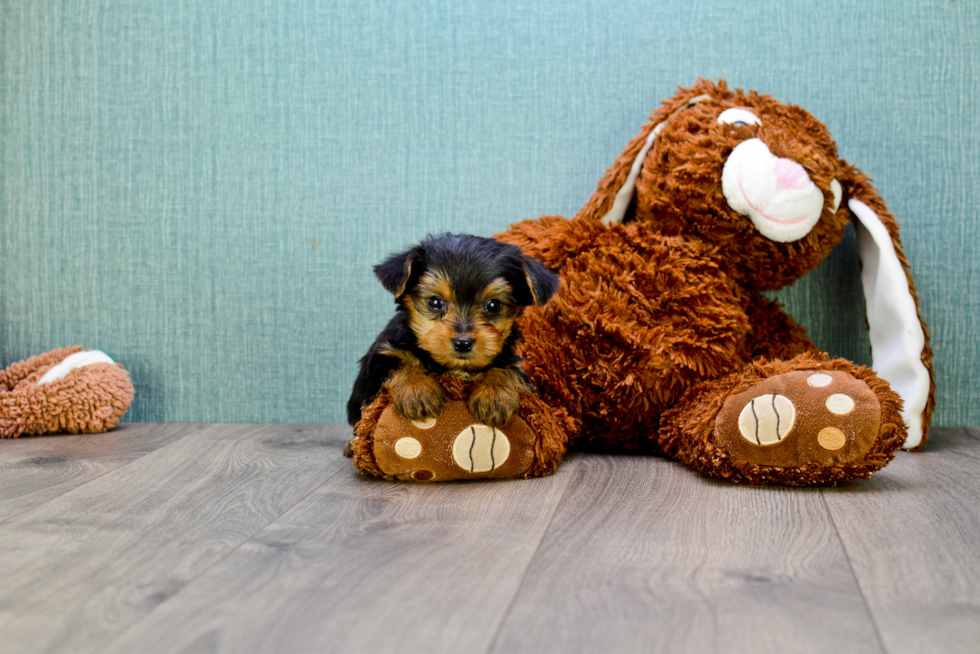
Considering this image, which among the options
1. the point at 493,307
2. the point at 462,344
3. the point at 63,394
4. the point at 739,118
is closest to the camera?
the point at 462,344

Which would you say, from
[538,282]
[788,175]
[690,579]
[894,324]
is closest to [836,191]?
[788,175]

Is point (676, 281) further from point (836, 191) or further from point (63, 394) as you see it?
point (63, 394)

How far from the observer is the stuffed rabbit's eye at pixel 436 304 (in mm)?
1768

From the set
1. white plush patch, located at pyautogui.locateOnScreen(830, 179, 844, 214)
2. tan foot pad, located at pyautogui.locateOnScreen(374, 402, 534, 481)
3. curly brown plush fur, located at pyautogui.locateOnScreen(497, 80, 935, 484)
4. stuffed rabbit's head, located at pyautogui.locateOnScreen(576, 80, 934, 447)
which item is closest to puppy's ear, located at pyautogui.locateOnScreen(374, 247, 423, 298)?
tan foot pad, located at pyautogui.locateOnScreen(374, 402, 534, 481)

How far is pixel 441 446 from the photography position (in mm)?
1798

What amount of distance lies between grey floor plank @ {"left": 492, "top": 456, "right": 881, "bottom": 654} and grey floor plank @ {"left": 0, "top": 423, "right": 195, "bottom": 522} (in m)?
1.15

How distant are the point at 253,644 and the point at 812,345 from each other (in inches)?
75.6

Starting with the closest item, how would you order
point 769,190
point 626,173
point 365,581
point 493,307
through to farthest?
point 365,581 < point 493,307 < point 769,190 < point 626,173

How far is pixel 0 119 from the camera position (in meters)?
2.77

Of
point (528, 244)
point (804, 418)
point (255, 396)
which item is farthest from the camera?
point (255, 396)

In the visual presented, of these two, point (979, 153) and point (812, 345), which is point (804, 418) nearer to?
point (812, 345)

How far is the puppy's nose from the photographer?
1681 mm

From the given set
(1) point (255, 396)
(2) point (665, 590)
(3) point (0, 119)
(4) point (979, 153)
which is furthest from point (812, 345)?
(3) point (0, 119)

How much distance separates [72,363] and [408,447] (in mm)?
1476
